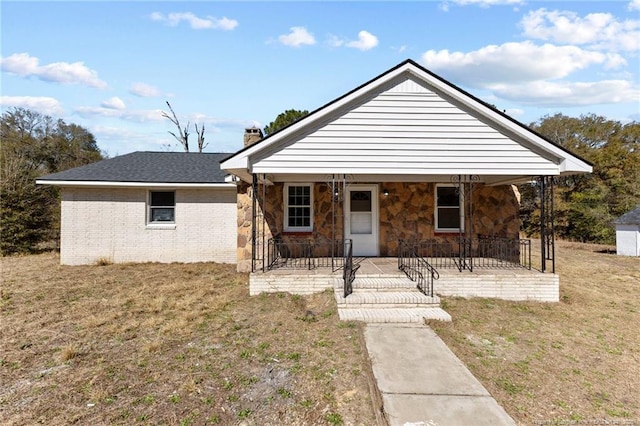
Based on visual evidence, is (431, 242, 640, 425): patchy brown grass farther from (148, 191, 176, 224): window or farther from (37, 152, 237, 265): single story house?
(148, 191, 176, 224): window

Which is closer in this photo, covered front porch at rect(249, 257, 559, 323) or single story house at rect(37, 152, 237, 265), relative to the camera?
covered front porch at rect(249, 257, 559, 323)

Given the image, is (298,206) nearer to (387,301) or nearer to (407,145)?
(407,145)

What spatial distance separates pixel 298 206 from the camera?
11.3 metres

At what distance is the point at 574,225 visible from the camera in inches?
997

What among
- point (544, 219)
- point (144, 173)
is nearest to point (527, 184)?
point (544, 219)

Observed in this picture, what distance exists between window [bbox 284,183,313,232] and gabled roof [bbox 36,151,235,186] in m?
3.65

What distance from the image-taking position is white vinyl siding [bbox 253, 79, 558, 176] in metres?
8.56

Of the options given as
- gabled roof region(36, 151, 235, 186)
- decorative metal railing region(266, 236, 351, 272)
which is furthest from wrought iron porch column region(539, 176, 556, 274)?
gabled roof region(36, 151, 235, 186)

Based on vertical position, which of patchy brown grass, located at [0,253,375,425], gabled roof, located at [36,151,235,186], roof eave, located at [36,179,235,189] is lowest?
patchy brown grass, located at [0,253,375,425]

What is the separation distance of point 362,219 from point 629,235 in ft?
53.5

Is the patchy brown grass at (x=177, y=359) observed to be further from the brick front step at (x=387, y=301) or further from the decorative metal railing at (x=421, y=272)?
the decorative metal railing at (x=421, y=272)

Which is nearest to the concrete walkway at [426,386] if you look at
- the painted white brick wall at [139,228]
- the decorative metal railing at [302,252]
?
the decorative metal railing at [302,252]

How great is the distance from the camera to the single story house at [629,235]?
1703 cm

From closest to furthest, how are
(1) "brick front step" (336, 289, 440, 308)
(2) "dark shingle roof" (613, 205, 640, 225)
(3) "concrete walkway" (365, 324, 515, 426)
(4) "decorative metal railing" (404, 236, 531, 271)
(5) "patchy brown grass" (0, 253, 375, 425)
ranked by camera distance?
(3) "concrete walkway" (365, 324, 515, 426) → (5) "patchy brown grass" (0, 253, 375, 425) → (1) "brick front step" (336, 289, 440, 308) → (4) "decorative metal railing" (404, 236, 531, 271) → (2) "dark shingle roof" (613, 205, 640, 225)
